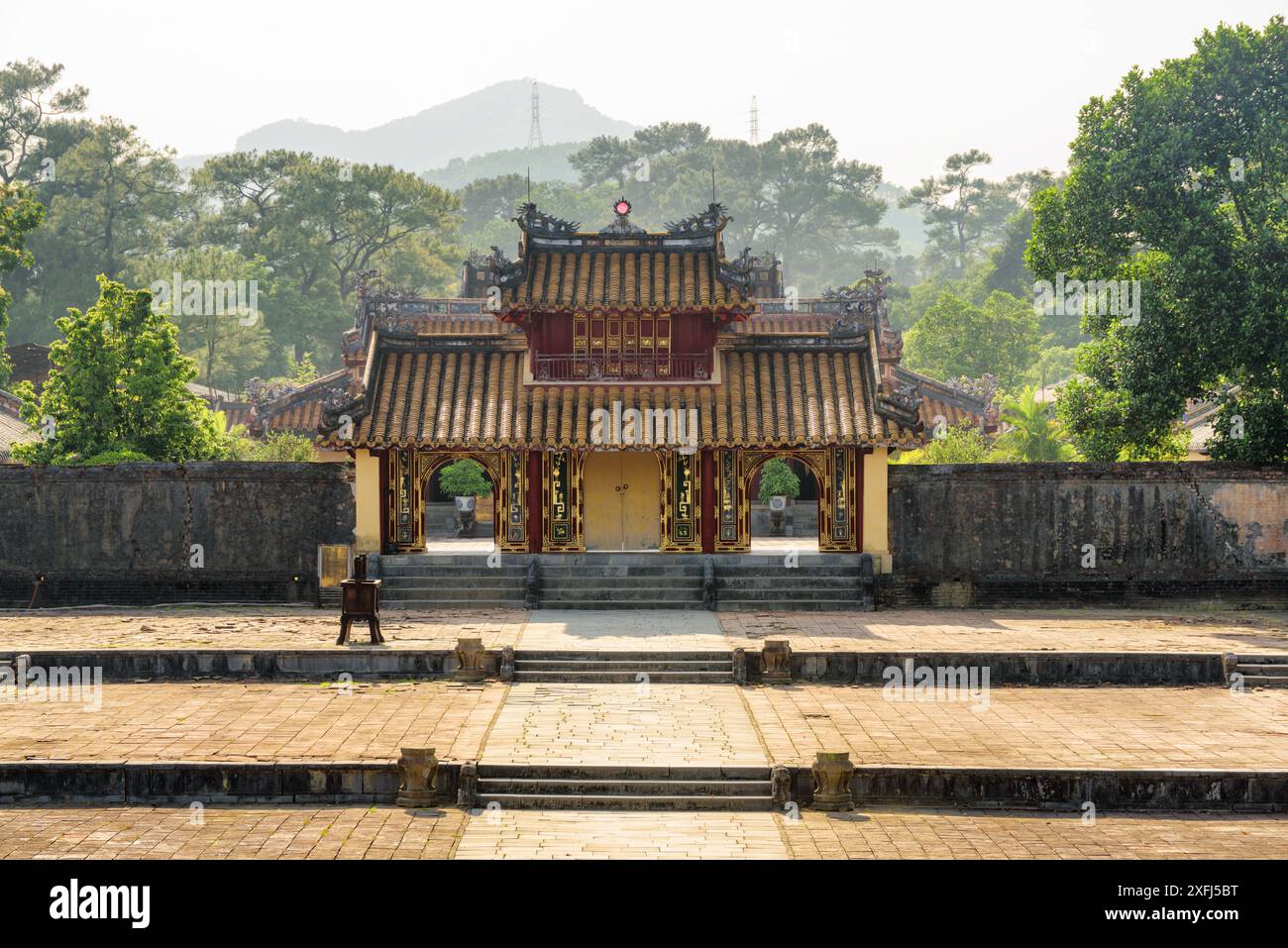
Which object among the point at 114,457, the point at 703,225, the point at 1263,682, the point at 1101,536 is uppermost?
the point at 703,225

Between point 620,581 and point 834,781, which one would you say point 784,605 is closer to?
point 620,581

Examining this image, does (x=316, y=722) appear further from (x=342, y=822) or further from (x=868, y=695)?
(x=868, y=695)

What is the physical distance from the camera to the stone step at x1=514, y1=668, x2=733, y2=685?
19.8 m

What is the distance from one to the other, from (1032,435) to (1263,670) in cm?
1802

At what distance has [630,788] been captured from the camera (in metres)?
14.5

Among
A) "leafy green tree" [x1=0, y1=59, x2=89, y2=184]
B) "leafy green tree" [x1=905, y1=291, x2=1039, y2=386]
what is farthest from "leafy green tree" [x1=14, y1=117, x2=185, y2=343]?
"leafy green tree" [x1=905, y1=291, x2=1039, y2=386]

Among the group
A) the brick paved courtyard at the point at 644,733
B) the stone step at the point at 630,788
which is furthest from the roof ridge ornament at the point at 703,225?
the stone step at the point at 630,788

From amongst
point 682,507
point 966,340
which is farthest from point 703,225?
point 966,340

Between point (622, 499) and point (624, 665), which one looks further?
A: point (622, 499)

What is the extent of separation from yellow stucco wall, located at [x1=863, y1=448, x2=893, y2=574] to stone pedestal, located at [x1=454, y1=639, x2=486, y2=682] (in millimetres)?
10022

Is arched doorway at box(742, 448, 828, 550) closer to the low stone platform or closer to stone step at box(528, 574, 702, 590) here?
stone step at box(528, 574, 702, 590)

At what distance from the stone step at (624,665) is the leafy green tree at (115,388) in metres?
12.7

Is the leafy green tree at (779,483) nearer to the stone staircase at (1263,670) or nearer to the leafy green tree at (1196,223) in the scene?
the leafy green tree at (1196,223)
